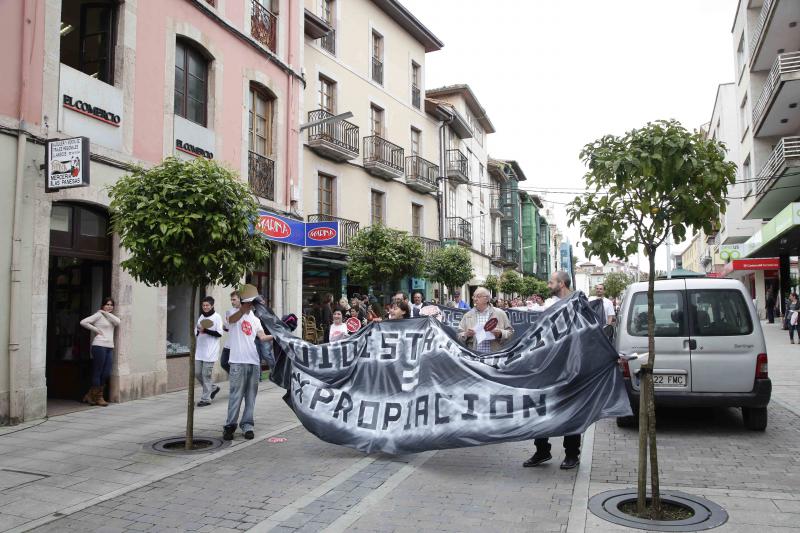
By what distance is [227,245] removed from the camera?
7441mm

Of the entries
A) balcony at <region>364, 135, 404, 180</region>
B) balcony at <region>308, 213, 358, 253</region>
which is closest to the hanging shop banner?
balcony at <region>308, 213, 358, 253</region>

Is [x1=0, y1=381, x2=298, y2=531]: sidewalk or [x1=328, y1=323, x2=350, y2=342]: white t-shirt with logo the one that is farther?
[x1=328, y1=323, x2=350, y2=342]: white t-shirt with logo

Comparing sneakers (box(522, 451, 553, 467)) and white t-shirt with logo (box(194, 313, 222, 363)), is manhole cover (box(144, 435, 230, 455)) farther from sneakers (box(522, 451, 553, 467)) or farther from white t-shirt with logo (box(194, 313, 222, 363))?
sneakers (box(522, 451, 553, 467))

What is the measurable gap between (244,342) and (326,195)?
1399 cm

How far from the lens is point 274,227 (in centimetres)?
1512

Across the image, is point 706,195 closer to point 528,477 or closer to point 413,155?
point 528,477

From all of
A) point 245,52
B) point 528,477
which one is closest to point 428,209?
point 245,52

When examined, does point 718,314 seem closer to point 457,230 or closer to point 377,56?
point 377,56

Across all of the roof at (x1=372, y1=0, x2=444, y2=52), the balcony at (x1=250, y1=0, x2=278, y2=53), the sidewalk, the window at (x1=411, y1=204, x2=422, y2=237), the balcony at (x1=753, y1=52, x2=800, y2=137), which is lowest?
the sidewalk

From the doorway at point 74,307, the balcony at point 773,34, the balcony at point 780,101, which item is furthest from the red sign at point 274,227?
the balcony at point 773,34

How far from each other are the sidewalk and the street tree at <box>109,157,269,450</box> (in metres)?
0.84

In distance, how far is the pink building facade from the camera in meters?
8.84

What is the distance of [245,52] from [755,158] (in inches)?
993

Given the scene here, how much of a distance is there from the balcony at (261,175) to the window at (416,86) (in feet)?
45.5
